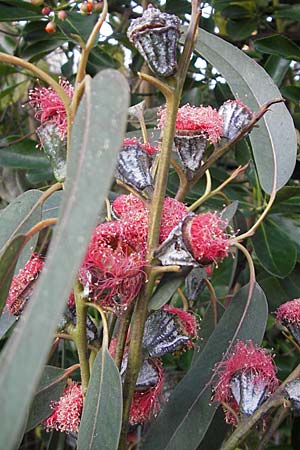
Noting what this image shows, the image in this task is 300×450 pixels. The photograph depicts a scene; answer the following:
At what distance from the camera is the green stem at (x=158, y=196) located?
517mm

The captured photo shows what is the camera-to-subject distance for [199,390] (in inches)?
25.2

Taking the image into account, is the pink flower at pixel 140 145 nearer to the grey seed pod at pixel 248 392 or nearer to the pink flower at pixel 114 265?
the pink flower at pixel 114 265

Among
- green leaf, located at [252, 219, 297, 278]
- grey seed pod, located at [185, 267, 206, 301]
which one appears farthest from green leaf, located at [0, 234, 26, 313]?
green leaf, located at [252, 219, 297, 278]

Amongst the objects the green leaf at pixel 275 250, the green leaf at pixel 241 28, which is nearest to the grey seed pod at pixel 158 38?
the green leaf at pixel 275 250

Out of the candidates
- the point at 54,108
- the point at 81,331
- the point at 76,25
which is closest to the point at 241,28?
the point at 76,25

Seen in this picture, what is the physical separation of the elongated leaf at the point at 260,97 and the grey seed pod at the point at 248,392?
0.22 metres

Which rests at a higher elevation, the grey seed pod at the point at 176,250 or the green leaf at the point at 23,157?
the green leaf at the point at 23,157

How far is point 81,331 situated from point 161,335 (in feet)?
0.22

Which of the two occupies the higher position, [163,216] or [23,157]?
[23,157]

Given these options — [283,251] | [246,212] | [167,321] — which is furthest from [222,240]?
[246,212]

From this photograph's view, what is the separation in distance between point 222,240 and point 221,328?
0.16 meters

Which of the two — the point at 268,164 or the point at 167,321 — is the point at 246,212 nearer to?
the point at 268,164

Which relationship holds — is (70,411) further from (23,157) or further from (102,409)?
(23,157)

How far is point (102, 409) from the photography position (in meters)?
0.52
